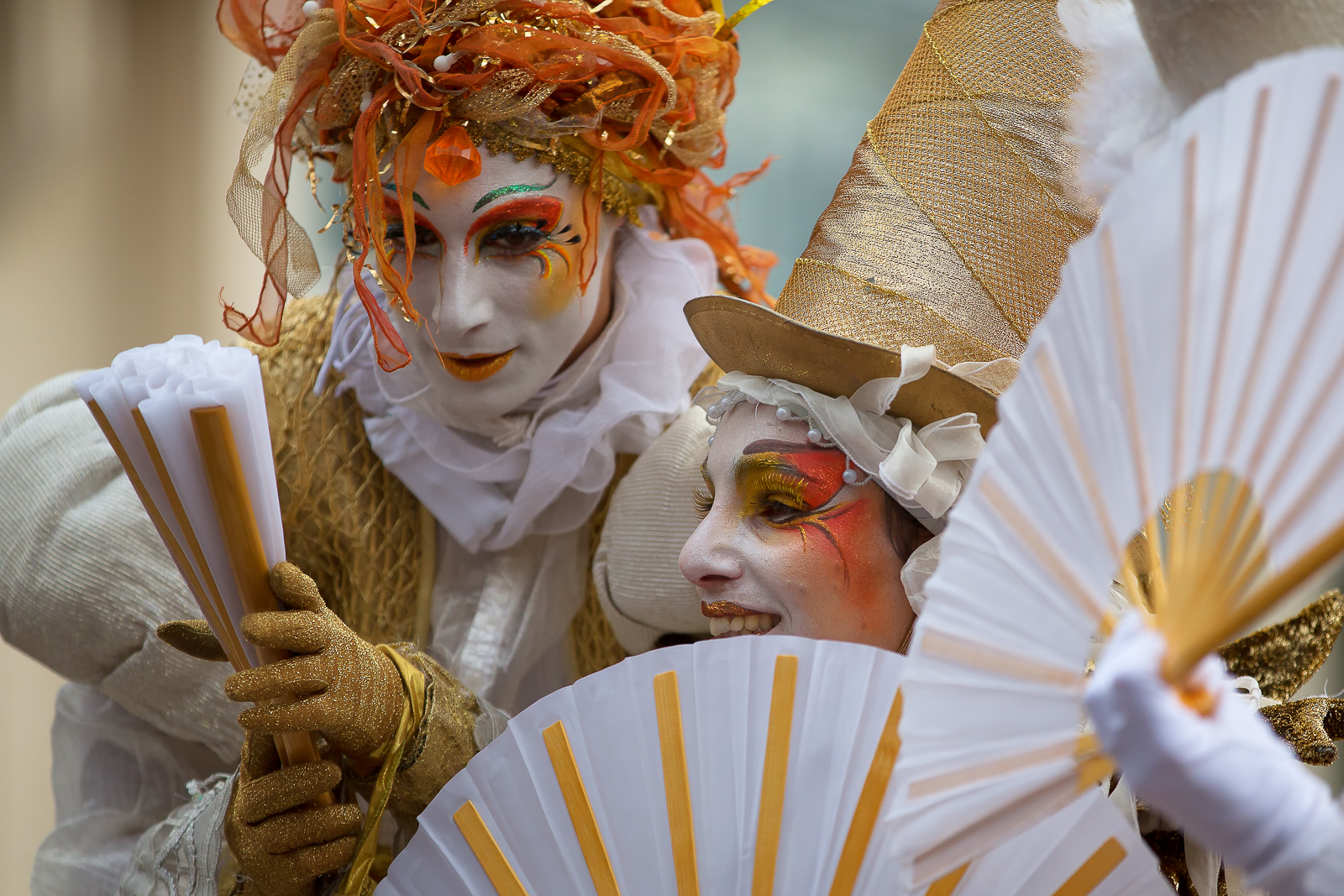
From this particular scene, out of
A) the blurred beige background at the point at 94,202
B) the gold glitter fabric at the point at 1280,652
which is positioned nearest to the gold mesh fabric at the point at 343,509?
the gold glitter fabric at the point at 1280,652

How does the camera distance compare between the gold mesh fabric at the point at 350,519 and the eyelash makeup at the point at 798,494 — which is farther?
the gold mesh fabric at the point at 350,519

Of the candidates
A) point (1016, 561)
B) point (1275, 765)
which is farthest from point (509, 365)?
point (1275, 765)

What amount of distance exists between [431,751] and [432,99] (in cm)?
72

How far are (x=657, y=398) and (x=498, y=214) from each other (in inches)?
11.9

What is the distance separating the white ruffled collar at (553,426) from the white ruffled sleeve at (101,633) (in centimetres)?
31

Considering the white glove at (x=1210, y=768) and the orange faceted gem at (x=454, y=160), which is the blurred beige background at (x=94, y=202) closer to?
the orange faceted gem at (x=454, y=160)

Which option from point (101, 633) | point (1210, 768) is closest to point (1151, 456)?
point (1210, 768)

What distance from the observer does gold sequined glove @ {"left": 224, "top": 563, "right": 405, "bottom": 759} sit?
1090 mm

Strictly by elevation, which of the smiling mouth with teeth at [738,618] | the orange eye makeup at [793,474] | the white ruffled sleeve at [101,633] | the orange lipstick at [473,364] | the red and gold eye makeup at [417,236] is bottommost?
the white ruffled sleeve at [101,633]

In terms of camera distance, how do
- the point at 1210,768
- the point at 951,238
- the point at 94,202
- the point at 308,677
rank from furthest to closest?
the point at 94,202 → the point at 951,238 → the point at 308,677 → the point at 1210,768

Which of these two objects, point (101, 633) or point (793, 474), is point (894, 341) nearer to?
point (793, 474)

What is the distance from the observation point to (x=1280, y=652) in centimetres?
114

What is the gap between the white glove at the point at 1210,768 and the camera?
0.56 metres

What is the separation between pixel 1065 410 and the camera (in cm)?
67
